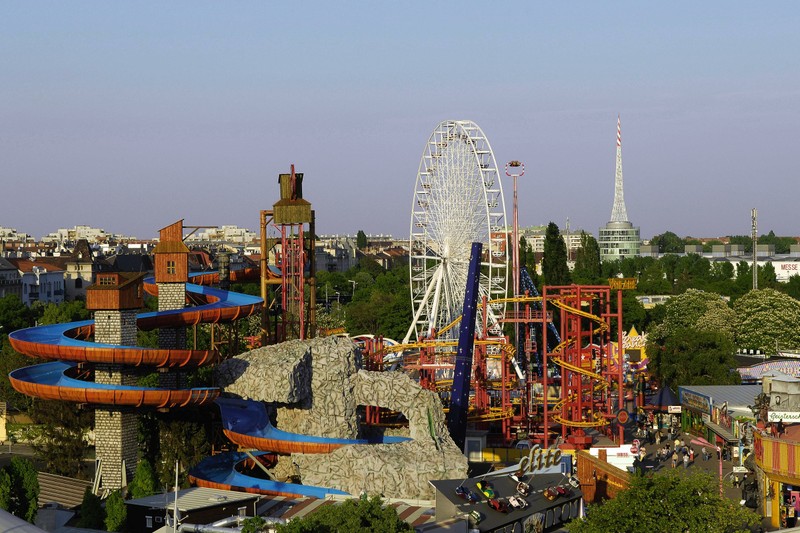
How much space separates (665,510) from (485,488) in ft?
25.2

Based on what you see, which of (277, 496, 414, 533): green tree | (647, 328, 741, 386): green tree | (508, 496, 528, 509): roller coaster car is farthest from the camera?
(647, 328, 741, 386): green tree

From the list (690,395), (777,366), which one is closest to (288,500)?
(690,395)

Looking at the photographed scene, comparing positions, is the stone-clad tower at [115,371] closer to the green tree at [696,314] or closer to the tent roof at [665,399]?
the tent roof at [665,399]

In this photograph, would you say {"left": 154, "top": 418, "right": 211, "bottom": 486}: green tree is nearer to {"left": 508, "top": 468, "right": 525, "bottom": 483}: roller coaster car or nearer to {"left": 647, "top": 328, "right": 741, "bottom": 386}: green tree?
{"left": 508, "top": 468, "right": 525, "bottom": 483}: roller coaster car

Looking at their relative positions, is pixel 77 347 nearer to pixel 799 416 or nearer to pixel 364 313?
pixel 799 416

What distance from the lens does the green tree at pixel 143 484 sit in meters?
50.8

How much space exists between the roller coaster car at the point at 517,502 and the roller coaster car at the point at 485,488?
2.23ft

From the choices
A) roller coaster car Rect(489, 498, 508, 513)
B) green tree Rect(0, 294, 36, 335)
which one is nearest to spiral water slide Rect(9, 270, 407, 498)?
roller coaster car Rect(489, 498, 508, 513)

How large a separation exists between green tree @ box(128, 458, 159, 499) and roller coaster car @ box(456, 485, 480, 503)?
482 inches

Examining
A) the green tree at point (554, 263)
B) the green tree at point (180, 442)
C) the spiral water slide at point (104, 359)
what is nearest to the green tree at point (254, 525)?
the spiral water slide at point (104, 359)

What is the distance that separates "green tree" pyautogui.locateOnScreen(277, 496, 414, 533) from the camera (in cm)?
3856

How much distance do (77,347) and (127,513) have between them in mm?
8613

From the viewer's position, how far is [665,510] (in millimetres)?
41312

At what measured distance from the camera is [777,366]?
87.2 metres
